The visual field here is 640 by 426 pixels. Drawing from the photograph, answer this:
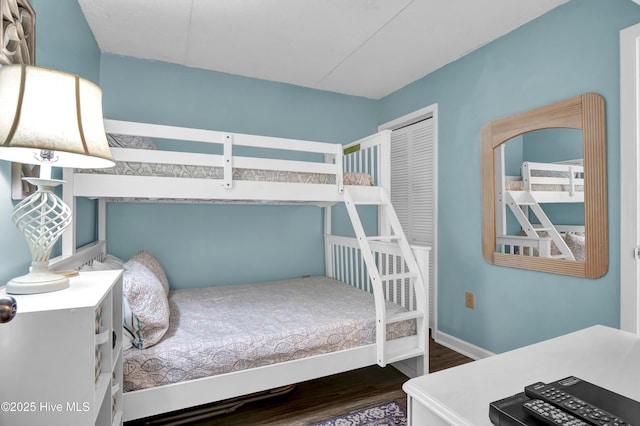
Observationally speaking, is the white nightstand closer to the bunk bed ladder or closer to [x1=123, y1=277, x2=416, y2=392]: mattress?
[x1=123, y1=277, x2=416, y2=392]: mattress

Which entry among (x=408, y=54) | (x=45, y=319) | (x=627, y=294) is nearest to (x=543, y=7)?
(x=408, y=54)

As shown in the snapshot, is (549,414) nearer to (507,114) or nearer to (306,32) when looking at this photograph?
(507,114)

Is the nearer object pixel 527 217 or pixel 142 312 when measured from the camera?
pixel 142 312

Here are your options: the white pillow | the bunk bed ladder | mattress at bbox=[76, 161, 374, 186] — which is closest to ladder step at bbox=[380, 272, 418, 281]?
the bunk bed ladder

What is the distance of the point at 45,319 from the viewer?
0.82 metres

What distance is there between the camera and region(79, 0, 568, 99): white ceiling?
6.64 feet

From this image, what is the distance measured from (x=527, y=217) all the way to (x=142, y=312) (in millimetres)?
2374

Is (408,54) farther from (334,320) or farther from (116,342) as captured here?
(116,342)

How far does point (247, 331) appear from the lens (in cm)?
174

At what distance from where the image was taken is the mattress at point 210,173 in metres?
1.73

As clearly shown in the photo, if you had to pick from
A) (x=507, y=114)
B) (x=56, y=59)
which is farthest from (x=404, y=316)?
(x=56, y=59)

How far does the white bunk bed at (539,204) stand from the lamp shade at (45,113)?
2.36 metres

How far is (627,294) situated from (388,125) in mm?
2428

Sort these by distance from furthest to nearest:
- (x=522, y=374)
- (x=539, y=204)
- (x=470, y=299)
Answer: (x=470, y=299) < (x=539, y=204) < (x=522, y=374)
